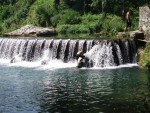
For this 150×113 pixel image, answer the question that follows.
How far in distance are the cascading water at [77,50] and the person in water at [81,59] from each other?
1.31 ft

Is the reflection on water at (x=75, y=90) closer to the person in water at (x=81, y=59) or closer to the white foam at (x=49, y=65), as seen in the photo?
the person in water at (x=81, y=59)

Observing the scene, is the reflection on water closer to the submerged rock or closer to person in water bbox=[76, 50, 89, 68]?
person in water bbox=[76, 50, 89, 68]

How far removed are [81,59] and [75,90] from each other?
9398 millimetres

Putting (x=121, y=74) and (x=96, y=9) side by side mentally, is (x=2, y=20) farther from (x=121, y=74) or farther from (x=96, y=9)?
(x=121, y=74)

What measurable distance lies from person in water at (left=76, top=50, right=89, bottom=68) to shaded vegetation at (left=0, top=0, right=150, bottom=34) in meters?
12.0

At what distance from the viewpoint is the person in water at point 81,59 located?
33838mm

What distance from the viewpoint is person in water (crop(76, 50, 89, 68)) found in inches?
1332

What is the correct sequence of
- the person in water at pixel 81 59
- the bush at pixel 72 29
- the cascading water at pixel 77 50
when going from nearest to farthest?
the person in water at pixel 81 59 < the cascading water at pixel 77 50 < the bush at pixel 72 29

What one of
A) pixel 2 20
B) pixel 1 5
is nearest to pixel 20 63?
pixel 2 20

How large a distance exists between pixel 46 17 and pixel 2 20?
797 centimetres

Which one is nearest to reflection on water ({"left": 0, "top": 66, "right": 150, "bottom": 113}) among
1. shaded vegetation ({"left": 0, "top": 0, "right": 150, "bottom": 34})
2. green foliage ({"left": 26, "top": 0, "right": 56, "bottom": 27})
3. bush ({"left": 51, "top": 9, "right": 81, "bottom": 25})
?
shaded vegetation ({"left": 0, "top": 0, "right": 150, "bottom": 34})

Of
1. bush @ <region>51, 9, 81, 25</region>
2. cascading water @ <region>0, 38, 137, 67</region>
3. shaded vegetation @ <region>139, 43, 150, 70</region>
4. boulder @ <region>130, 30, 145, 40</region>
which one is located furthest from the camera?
bush @ <region>51, 9, 81, 25</region>

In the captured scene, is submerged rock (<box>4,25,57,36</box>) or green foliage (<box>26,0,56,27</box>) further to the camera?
green foliage (<box>26,0,56,27</box>)

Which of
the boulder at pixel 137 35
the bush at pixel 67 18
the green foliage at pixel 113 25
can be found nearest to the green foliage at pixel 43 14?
the bush at pixel 67 18
